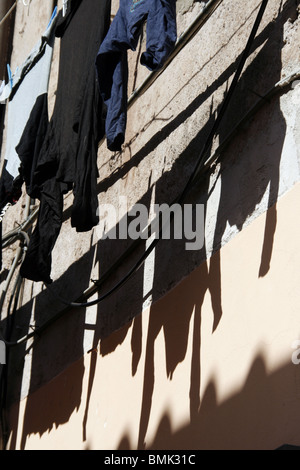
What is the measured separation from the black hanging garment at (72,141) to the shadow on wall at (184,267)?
0.51m

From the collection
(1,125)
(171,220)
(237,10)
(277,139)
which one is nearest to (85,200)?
(171,220)

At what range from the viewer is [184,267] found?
168 inches

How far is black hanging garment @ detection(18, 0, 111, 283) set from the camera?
4.14 meters

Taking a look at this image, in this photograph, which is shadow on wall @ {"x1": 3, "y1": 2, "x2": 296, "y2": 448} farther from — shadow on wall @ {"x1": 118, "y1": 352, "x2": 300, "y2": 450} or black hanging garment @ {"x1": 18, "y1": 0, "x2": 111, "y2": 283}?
black hanging garment @ {"x1": 18, "y1": 0, "x2": 111, "y2": 283}

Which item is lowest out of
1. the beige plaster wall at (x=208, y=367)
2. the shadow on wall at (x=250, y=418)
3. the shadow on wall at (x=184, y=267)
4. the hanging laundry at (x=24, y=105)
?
the shadow on wall at (x=250, y=418)

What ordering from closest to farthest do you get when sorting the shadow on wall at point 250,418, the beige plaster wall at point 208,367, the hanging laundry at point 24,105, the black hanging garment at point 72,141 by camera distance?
1. the shadow on wall at point 250,418
2. the beige plaster wall at point 208,367
3. the black hanging garment at point 72,141
4. the hanging laundry at point 24,105

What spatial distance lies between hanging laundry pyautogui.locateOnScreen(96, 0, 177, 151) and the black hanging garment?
7.4 inches

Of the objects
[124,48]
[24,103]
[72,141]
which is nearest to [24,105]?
[24,103]

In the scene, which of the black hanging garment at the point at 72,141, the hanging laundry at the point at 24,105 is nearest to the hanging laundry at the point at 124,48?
the black hanging garment at the point at 72,141

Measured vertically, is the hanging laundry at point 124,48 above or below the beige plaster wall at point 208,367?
above

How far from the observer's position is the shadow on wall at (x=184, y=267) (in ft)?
12.7

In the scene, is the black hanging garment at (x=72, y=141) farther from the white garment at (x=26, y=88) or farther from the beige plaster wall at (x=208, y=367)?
the beige plaster wall at (x=208, y=367)

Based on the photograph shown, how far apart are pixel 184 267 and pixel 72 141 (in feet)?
2.74

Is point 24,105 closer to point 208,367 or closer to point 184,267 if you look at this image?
point 184,267
